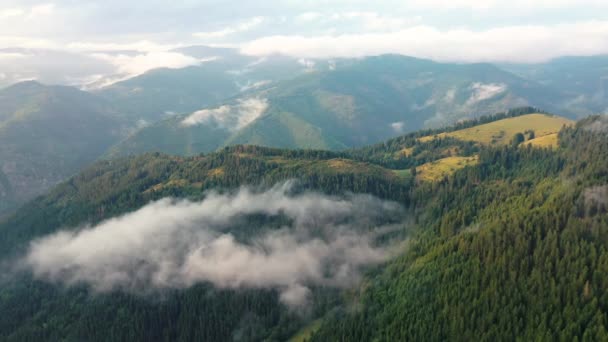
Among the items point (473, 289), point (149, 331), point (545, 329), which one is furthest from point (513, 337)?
point (149, 331)

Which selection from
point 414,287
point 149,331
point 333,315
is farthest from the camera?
point 149,331

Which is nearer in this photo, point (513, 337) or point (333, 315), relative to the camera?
point (513, 337)

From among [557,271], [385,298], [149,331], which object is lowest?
[149,331]

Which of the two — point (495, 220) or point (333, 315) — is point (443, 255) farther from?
point (333, 315)

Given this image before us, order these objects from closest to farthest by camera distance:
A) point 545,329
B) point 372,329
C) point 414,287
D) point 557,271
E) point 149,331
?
point 545,329 → point 557,271 → point 372,329 → point 414,287 → point 149,331

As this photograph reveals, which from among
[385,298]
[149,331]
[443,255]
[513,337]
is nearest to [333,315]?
[385,298]

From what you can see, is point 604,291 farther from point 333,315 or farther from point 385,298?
point 333,315

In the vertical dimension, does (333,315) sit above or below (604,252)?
below

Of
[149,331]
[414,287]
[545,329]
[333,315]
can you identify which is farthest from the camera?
[149,331]

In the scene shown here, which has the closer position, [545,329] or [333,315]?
[545,329]
